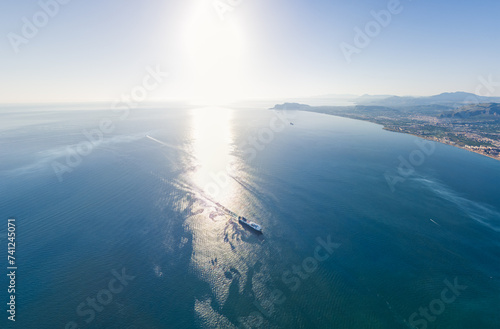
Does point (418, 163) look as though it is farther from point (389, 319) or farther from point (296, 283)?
point (296, 283)

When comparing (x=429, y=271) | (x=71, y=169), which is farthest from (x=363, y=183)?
(x=71, y=169)
